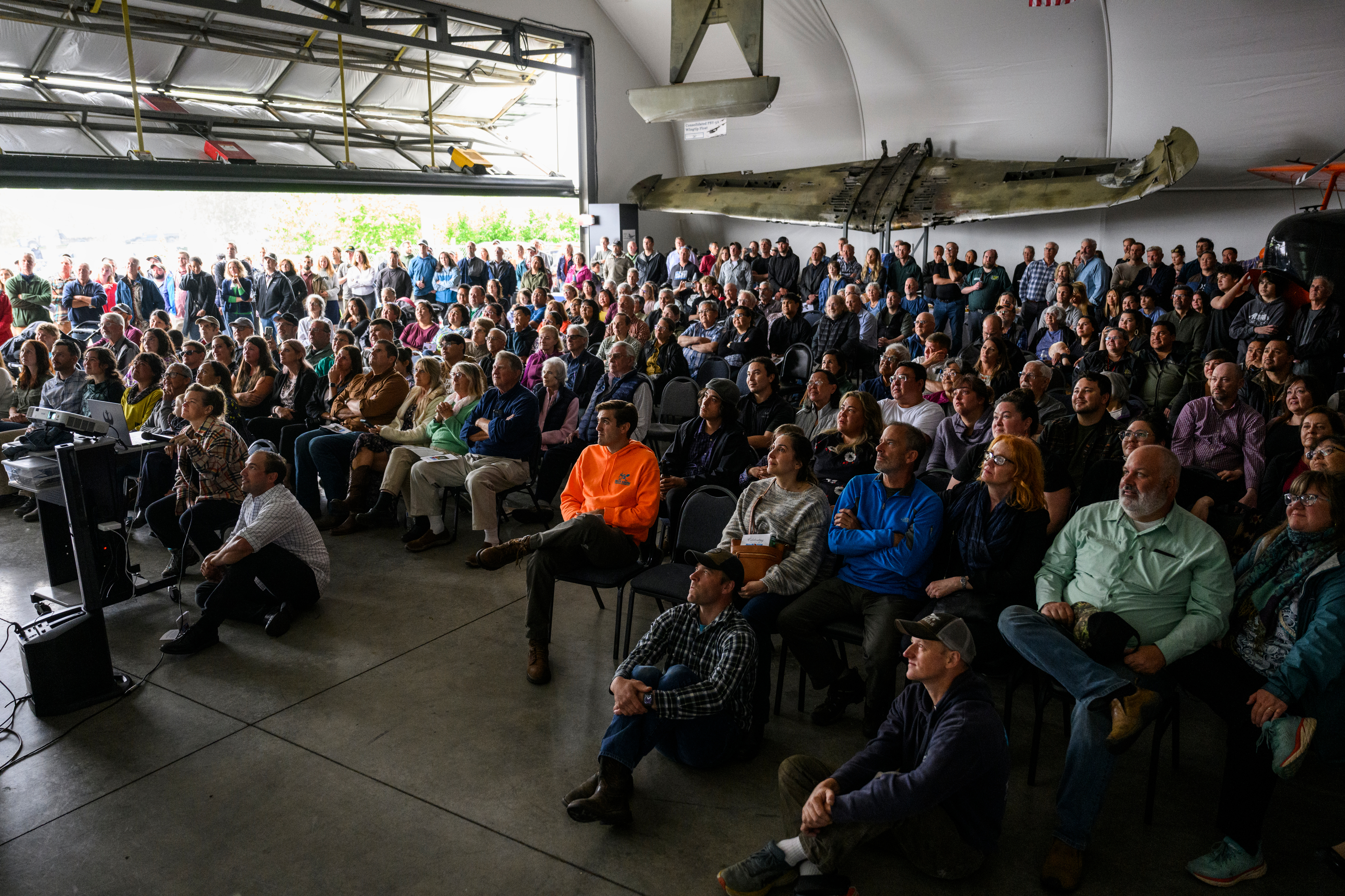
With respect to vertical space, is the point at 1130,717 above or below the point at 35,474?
below

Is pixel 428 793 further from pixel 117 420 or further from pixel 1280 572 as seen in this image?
pixel 117 420

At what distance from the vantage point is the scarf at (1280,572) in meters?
2.66

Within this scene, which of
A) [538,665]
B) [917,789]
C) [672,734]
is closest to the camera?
[917,789]

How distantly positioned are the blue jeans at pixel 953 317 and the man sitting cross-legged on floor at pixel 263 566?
25.9 feet

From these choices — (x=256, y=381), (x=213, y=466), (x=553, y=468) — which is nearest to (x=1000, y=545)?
(x=553, y=468)

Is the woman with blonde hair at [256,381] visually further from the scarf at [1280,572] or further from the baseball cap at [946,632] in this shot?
the scarf at [1280,572]

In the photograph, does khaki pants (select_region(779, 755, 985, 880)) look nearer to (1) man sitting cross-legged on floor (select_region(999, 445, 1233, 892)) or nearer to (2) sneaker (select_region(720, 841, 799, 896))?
(2) sneaker (select_region(720, 841, 799, 896))

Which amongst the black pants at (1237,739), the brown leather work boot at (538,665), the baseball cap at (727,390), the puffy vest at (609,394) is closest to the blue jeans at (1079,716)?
the black pants at (1237,739)

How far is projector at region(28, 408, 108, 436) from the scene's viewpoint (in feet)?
12.3

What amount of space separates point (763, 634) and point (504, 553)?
48.9 inches

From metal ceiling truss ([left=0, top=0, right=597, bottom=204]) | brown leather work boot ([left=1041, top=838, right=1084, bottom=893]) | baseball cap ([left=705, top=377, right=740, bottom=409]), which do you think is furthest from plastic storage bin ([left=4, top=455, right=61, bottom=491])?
metal ceiling truss ([left=0, top=0, right=597, bottom=204])

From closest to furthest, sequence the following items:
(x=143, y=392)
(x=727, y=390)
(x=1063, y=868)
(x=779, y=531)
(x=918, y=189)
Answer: (x=1063, y=868) < (x=779, y=531) < (x=727, y=390) < (x=143, y=392) < (x=918, y=189)

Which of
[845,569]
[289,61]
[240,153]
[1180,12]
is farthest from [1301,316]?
[289,61]

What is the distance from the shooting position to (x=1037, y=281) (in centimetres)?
1038
